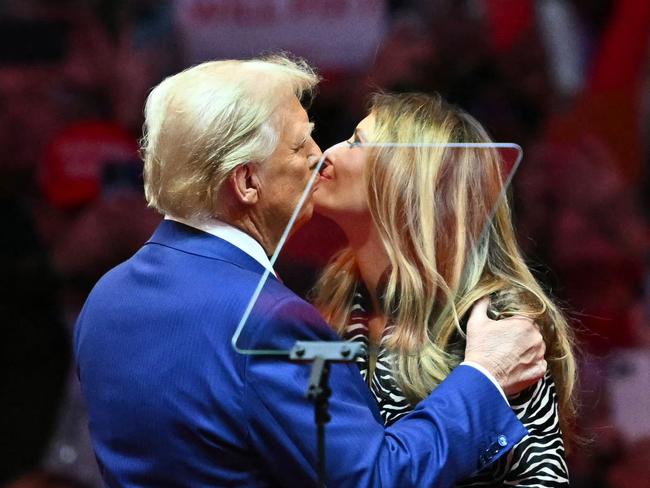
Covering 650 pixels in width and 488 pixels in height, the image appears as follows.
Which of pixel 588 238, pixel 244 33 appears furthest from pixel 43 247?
pixel 588 238

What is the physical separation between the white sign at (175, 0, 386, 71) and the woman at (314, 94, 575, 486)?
4.39 ft

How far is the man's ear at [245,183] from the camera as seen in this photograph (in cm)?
164

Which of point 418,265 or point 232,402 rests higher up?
point 418,265

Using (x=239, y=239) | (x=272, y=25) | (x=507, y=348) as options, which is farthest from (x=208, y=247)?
(x=272, y=25)

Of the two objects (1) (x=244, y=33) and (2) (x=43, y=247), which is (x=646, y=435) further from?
(2) (x=43, y=247)

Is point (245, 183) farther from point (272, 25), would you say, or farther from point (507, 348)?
point (272, 25)

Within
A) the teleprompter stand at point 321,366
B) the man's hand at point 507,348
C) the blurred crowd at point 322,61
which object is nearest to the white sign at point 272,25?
the blurred crowd at point 322,61

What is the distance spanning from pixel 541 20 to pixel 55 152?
56.6 inches

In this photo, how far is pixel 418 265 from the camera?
1753 millimetres

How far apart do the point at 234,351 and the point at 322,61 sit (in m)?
1.37

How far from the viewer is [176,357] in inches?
64.2

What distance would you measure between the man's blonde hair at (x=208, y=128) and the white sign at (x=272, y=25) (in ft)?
4.61

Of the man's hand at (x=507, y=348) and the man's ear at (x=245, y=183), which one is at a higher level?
the man's ear at (x=245, y=183)

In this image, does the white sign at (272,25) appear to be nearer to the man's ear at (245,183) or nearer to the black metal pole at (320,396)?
the man's ear at (245,183)
